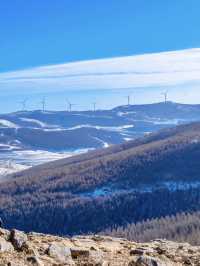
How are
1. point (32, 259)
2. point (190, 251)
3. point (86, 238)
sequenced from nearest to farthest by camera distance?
point (32, 259)
point (190, 251)
point (86, 238)

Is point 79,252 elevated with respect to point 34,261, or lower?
lower

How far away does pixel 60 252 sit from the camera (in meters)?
34.5

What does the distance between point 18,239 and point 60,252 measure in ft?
7.18

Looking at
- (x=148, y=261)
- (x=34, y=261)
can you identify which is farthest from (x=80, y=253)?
(x=34, y=261)

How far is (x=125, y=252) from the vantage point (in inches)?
1470

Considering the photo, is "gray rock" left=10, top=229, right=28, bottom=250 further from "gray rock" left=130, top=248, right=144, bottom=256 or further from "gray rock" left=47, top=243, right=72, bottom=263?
"gray rock" left=130, top=248, right=144, bottom=256

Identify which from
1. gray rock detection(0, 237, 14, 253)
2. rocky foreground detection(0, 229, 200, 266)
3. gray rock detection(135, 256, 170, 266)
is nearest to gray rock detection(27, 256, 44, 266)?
rocky foreground detection(0, 229, 200, 266)

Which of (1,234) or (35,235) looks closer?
(1,234)

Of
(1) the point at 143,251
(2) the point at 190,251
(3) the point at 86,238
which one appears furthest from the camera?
(3) the point at 86,238

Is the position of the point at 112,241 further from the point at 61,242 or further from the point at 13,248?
the point at 13,248

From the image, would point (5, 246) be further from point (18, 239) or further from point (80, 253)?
point (80, 253)

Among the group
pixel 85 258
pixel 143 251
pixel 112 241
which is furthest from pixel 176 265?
pixel 112 241

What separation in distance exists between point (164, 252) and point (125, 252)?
2.10m

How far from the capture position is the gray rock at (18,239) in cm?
3409
